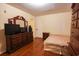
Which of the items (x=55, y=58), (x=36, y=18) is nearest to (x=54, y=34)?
(x=36, y=18)

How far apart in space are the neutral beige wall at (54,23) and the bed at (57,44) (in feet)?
0.46

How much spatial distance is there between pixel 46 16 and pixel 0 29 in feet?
4.41

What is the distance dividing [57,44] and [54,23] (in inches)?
22.6

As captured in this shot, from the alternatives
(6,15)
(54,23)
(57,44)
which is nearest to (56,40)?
(57,44)

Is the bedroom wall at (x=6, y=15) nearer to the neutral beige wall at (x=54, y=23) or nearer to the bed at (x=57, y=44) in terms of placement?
the neutral beige wall at (x=54, y=23)

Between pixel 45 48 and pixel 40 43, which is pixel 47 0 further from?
pixel 40 43

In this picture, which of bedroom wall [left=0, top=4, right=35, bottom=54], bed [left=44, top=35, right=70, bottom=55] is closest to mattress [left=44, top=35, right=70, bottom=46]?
bed [left=44, top=35, right=70, bottom=55]

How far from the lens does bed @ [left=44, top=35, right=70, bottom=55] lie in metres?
2.08

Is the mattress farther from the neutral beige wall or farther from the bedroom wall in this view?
the bedroom wall

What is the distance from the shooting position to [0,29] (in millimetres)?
2504

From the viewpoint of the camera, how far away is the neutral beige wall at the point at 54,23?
2.18m

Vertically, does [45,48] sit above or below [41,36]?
below

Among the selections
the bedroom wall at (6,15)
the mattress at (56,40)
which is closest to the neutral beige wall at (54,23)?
the mattress at (56,40)

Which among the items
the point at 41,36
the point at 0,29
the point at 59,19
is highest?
the point at 59,19
